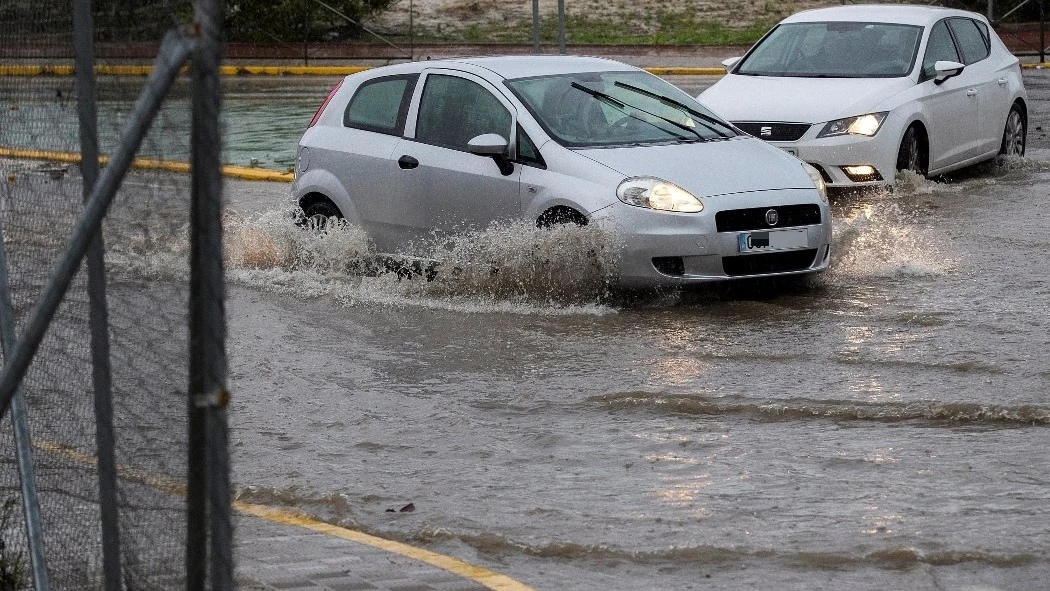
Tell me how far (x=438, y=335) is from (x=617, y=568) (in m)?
4.29

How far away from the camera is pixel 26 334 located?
11.4 feet

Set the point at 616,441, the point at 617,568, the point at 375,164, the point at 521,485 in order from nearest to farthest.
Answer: the point at 617,568, the point at 521,485, the point at 616,441, the point at 375,164

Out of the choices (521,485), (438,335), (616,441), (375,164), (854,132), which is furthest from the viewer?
(854,132)

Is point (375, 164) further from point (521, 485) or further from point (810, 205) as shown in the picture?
point (521, 485)

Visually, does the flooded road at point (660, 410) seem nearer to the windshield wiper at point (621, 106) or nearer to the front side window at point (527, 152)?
the front side window at point (527, 152)

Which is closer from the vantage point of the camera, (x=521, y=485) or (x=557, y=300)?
(x=521, y=485)

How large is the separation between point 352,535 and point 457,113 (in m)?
5.48

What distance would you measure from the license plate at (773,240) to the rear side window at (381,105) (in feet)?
8.58

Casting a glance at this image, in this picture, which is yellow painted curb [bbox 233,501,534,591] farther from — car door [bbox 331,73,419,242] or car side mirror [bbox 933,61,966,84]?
car side mirror [bbox 933,61,966,84]

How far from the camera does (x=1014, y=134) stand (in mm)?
16719

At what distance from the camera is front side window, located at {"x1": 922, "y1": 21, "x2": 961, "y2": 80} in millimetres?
15115

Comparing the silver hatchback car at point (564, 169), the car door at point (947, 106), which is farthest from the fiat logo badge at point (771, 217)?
the car door at point (947, 106)

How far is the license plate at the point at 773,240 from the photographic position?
1005 cm

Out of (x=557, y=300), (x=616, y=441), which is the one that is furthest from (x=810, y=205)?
(x=616, y=441)
